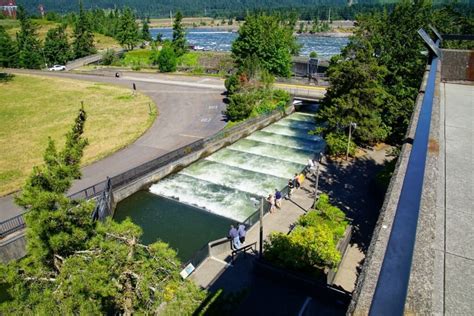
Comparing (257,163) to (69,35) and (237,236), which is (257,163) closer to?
(237,236)

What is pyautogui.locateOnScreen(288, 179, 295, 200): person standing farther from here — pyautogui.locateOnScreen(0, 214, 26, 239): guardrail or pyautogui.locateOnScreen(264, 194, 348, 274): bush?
pyautogui.locateOnScreen(0, 214, 26, 239): guardrail

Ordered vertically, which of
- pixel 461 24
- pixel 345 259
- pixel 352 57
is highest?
pixel 461 24

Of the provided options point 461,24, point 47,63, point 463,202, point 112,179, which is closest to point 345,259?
point 463,202

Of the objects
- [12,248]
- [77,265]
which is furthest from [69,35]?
[77,265]

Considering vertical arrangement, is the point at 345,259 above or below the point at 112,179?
below

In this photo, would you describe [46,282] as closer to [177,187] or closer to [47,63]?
[177,187]

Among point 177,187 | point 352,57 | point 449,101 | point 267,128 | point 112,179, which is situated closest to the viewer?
point 449,101

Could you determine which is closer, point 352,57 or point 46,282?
point 46,282
